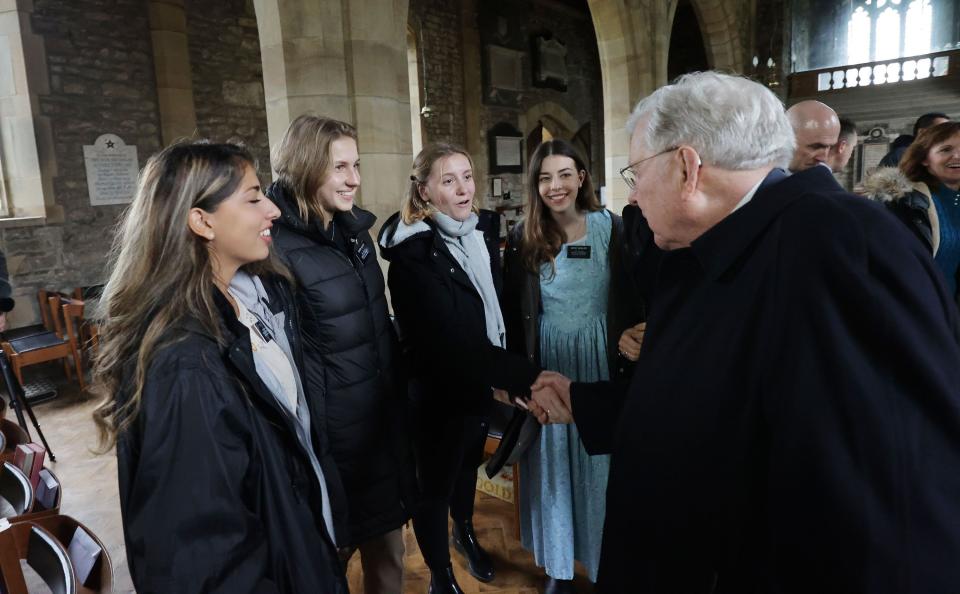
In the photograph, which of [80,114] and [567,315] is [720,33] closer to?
[80,114]

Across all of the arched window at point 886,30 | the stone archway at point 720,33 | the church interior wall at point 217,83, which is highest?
the arched window at point 886,30

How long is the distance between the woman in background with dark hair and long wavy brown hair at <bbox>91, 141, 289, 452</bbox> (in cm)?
295

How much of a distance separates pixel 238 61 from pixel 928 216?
798 centimetres

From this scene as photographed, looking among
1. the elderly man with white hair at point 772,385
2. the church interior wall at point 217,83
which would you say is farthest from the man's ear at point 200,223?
the church interior wall at point 217,83

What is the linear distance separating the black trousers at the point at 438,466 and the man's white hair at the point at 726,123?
5.10 ft

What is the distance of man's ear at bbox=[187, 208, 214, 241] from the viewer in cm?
121

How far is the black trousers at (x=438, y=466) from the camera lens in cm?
229

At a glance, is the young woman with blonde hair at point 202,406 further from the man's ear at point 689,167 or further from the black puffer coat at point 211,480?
the man's ear at point 689,167

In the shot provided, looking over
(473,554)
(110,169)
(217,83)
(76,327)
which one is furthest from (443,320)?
(217,83)

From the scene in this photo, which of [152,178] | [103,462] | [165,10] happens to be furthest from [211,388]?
[165,10]

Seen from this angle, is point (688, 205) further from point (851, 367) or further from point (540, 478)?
point (540, 478)

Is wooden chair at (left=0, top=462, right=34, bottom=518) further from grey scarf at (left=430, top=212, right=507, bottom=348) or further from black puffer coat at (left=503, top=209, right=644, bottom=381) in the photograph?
black puffer coat at (left=503, top=209, right=644, bottom=381)

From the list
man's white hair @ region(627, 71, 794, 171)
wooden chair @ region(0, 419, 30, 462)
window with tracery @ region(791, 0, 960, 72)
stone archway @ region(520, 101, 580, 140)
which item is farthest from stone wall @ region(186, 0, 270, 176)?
window with tracery @ region(791, 0, 960, 72)

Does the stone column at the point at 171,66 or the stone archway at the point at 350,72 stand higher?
the stone column at the point at 171,66
